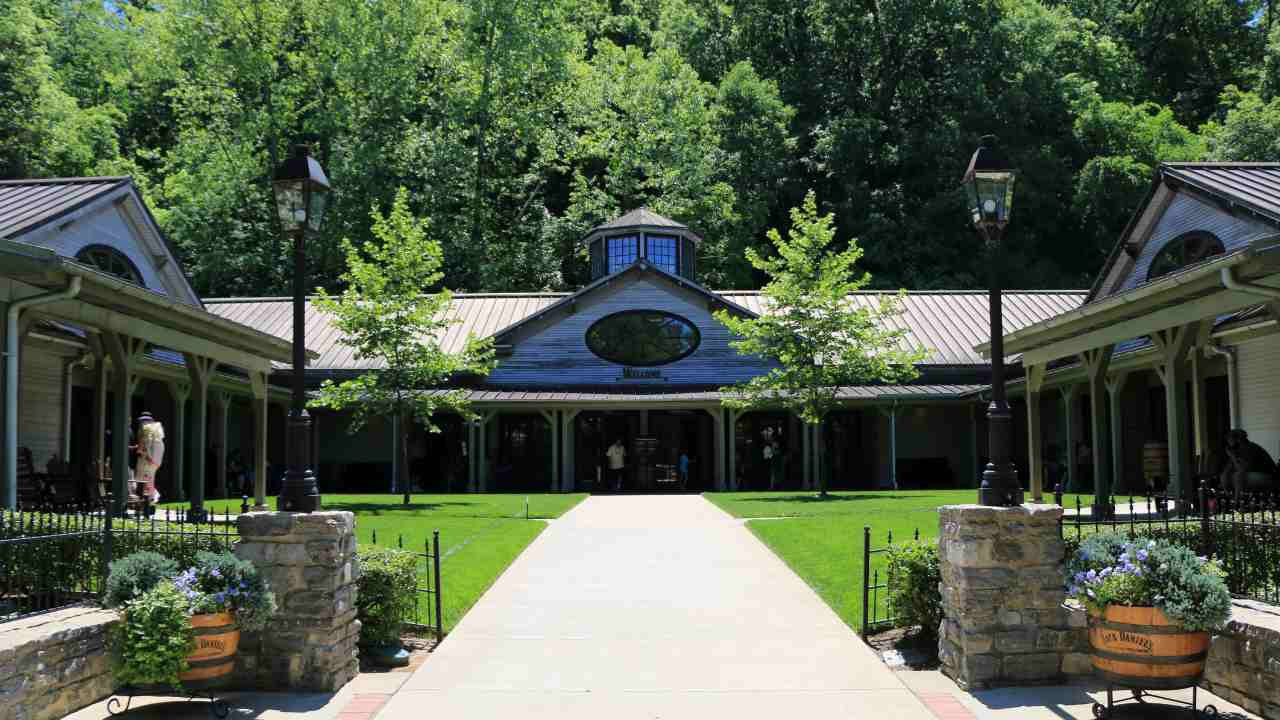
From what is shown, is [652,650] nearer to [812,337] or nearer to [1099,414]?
[1099,414]

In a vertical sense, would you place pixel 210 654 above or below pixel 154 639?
below

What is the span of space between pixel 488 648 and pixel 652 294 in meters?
25.5

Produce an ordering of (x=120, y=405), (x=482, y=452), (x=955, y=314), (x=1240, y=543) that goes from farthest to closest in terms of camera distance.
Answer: (x=955, y=314), (x=482, y=452), (x=120, y=405), (x=1240, y=543)

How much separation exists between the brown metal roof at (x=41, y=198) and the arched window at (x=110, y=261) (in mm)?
1086

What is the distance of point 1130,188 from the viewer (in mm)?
49969

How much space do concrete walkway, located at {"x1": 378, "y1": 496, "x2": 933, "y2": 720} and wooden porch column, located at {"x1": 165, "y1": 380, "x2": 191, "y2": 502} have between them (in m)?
12.6

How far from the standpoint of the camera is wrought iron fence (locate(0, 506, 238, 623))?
9.38 m

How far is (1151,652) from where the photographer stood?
782 centimetres

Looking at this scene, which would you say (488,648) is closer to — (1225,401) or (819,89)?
(1225,401)

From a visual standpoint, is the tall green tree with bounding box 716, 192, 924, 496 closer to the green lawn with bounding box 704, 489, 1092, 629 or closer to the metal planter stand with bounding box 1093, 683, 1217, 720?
the green lawn with bounding box 704, 489, 1092, 629

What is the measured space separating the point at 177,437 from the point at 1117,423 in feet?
68.2

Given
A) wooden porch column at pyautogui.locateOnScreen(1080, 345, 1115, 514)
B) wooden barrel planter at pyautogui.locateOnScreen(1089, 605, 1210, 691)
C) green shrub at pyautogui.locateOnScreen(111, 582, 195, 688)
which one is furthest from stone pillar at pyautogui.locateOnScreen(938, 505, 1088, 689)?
wooden porch column at pyautogui.locateOnScreen(1080, 345, 1115, 514)

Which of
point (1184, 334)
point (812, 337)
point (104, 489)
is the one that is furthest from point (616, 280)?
point (1184, 334)

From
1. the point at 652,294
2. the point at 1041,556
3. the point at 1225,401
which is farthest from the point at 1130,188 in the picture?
the point at 1041,556
